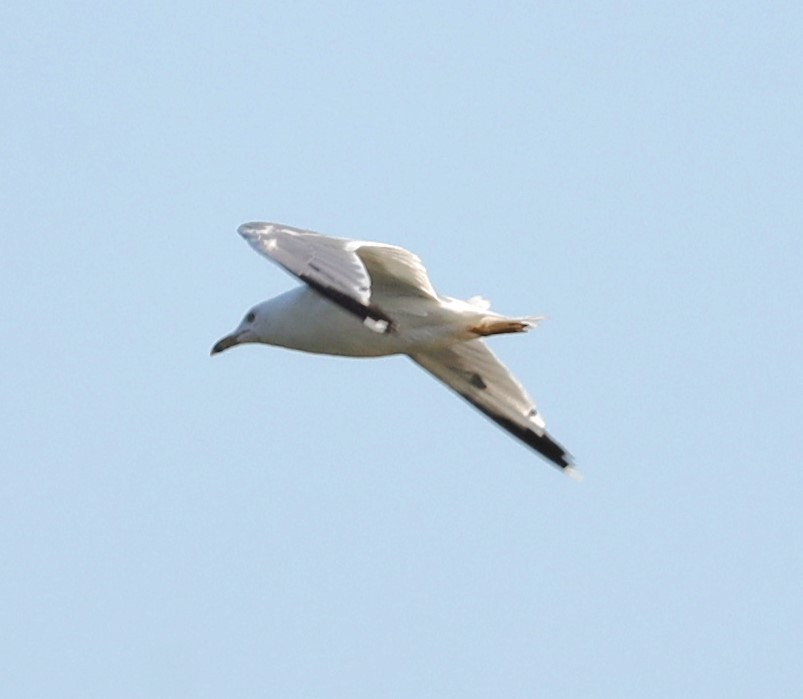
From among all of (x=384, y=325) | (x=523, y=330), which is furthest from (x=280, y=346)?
(x=384, y=325)

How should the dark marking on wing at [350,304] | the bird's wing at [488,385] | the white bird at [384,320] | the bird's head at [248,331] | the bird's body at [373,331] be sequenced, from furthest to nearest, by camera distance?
the bird's wing at [488,385] < the bird's head at [248,331] < the bird's body at [373,331] < the white bird at [384,320] < the dark marking on wing at [350,304]

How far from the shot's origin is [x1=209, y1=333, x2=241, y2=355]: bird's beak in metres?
18.8

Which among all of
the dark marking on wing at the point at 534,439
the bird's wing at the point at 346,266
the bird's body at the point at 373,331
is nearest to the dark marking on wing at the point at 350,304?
the bird's wing at the point at 346,266

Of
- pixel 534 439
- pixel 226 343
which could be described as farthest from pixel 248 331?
pixel 534 439

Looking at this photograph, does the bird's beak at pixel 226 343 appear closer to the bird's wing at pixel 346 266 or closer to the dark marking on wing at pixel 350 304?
the bird's wing at pixel 346 266

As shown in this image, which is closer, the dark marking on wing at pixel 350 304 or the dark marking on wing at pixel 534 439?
the dark marking on wing at pixel 350 304

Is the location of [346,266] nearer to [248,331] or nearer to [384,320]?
[384,320]

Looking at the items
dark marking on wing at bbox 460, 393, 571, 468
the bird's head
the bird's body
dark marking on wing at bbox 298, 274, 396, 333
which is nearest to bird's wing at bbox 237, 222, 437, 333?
dark marking on wing at bbox 298, 274, 396, 333

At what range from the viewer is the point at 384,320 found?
595 inches

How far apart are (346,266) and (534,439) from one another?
423 centimetres

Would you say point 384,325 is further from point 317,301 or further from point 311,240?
point 317,301

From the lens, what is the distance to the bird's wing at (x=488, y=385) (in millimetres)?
18844

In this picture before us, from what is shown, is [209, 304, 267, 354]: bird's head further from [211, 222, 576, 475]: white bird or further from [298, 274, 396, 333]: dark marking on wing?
[298, 274, 396, 333]: dark marking on wing

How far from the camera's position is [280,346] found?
18.2 meters
